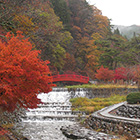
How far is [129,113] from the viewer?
13648 mm

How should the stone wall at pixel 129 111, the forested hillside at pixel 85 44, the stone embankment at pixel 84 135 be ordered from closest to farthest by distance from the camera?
1. the stone embankment at pixel 84 135
2. the stone wall at pixel 129 111
3. the forested hillside at pixel 85 44

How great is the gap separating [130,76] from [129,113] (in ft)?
59.1

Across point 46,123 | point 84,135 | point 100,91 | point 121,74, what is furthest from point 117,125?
point 121,74

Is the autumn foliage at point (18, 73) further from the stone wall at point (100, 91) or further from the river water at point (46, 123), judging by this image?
the stone wall at point (100, 91)

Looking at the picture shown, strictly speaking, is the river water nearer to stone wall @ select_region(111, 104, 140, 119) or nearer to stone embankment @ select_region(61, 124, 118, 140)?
stone embankment @ select_region(61, 124, 118, 140)

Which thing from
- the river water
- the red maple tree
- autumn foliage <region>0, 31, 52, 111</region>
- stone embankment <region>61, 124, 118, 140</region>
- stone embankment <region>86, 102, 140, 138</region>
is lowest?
the river water

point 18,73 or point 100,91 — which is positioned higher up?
point 18,73

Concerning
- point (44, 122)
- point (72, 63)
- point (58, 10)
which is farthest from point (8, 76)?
point (58, 10)

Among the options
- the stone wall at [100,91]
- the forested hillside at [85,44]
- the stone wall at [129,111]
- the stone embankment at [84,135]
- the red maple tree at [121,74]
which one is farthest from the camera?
the forested hillside at [85,44]

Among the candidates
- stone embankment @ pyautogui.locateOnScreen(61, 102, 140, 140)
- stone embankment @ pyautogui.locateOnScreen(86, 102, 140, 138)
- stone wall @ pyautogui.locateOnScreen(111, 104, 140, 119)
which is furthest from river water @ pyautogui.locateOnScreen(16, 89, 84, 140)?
stone wall @ pyautogui.locateOnScreen(111, 104, 140, 119)

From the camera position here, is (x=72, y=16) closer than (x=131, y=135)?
No

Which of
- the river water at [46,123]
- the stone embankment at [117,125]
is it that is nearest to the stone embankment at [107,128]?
the stone embankment at [117,125]

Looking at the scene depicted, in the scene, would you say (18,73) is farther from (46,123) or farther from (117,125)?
(46,123)

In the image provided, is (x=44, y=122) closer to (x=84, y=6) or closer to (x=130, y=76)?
(x=130, y=76)
